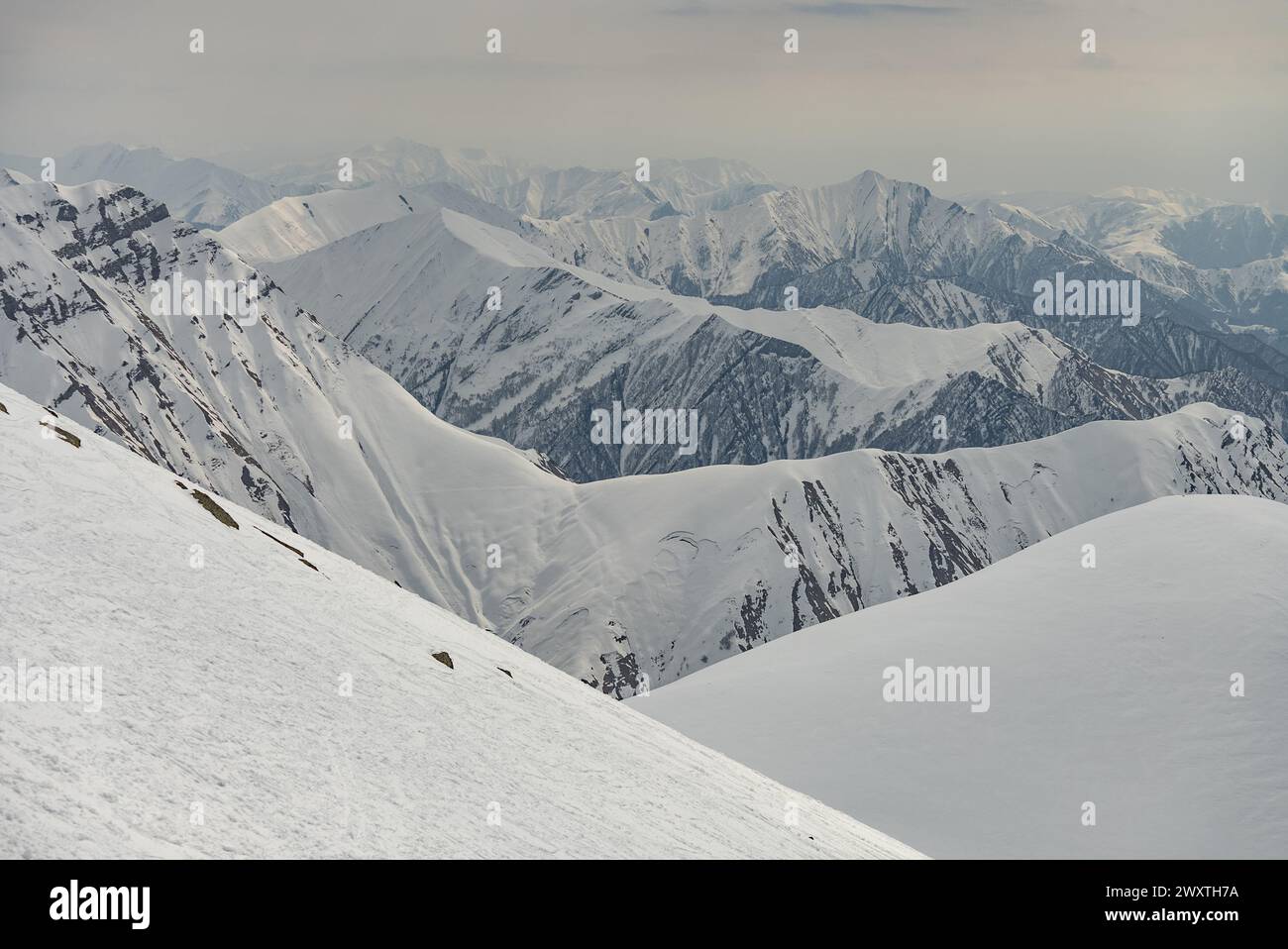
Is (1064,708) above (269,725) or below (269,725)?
below

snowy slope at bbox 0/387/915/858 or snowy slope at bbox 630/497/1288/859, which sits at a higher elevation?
snowy slope at bbox 0/387/915/858

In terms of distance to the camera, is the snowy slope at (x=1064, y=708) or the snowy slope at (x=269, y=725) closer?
the snowy slope at (x=269, y=725)

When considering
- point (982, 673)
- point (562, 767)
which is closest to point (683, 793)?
point (562, 767)

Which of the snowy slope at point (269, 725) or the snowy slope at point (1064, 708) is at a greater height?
the snowy slope at point (269, 725)

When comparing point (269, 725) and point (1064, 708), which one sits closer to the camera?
point (269, 725)

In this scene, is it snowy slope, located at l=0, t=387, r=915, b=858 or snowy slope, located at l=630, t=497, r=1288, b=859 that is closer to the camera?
snowy slope, located at l=0, t=387, r=915, b=858
